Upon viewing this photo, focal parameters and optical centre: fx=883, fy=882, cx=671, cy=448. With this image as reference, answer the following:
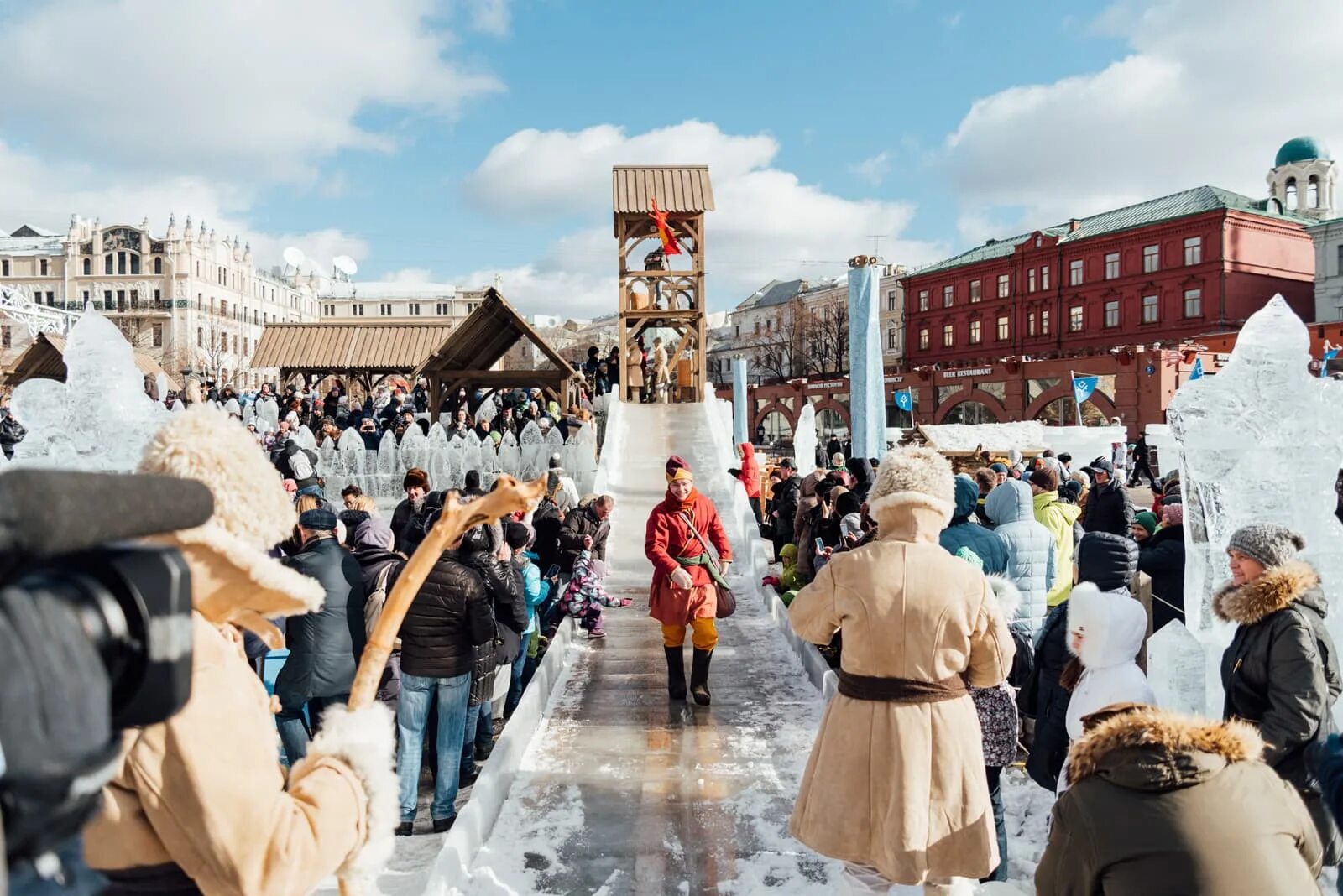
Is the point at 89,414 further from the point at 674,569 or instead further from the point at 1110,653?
the point at 1110,653

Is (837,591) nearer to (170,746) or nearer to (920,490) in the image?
(920,490)

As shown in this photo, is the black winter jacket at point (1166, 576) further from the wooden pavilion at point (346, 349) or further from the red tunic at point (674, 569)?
the wooden pavilion at point (346, 349)

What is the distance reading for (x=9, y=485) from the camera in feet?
2.64

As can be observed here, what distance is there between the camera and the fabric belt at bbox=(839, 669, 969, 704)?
10.2 feet

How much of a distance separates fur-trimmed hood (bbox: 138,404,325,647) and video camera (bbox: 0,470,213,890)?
1.73 feet

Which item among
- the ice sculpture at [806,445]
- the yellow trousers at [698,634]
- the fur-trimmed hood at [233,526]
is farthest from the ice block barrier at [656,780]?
the ice sculpture at [806,445]

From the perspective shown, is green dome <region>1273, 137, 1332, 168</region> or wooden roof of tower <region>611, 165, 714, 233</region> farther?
green dome <region>1273, 137, 1332, 168</region>

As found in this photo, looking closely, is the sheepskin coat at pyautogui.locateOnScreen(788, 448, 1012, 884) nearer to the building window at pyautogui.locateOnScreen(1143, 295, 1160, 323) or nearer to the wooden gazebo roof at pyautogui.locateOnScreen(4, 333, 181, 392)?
the wooden gazebo roof at pyautogui.locateOnScreen(4, 333, 181, 392)

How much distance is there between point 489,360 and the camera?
21406mm

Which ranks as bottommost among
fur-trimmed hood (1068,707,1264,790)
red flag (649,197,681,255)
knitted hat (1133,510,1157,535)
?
knitted hat (1133,510,1157,535)

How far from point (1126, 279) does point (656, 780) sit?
171ft

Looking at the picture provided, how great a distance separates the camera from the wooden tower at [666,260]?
21906mm

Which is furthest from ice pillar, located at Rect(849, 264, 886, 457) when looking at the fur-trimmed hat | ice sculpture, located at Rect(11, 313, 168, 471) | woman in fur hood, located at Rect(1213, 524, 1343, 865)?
ice sculpture, located at Rect(11, 313, 168, 471)

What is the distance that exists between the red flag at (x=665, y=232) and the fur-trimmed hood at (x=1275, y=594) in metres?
19.2
